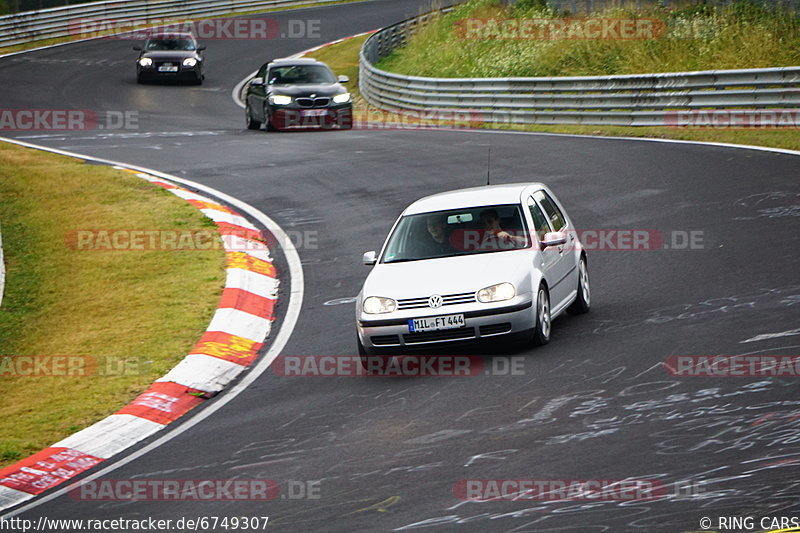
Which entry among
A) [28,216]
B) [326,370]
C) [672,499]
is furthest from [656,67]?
[672,499]

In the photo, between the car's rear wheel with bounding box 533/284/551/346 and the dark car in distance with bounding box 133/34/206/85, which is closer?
the car's rear wheel with bounding box 533/284/551/346

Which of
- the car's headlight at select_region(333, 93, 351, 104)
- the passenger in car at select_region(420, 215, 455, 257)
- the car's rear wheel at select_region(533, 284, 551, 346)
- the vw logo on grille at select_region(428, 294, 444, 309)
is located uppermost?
the passenger in car at select_region(420, 215, 455, 257)

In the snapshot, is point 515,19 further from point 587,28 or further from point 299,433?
point 299,433

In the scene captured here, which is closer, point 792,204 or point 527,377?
point 527,377

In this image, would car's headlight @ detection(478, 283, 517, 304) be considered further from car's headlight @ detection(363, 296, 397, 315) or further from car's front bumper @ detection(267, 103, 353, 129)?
car's front bumper @ detection(267, 103, 353, 129)

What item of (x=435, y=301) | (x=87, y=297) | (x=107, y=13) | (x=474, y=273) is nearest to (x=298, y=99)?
(x=87, y=297)

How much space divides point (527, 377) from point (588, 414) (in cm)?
116

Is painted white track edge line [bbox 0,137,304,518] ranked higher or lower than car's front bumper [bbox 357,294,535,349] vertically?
lower

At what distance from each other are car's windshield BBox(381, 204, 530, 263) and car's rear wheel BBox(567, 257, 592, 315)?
99 centimetres

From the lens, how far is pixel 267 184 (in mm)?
19625

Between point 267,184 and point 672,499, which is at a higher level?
point 672,499

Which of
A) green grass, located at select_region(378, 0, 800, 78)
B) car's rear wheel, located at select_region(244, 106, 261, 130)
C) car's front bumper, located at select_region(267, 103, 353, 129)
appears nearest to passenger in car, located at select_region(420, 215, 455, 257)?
car's front bumper, located at select_region(267, 103, 353, 129)

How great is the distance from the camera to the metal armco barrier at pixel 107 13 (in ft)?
157

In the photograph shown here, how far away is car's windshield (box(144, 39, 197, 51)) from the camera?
126ft
